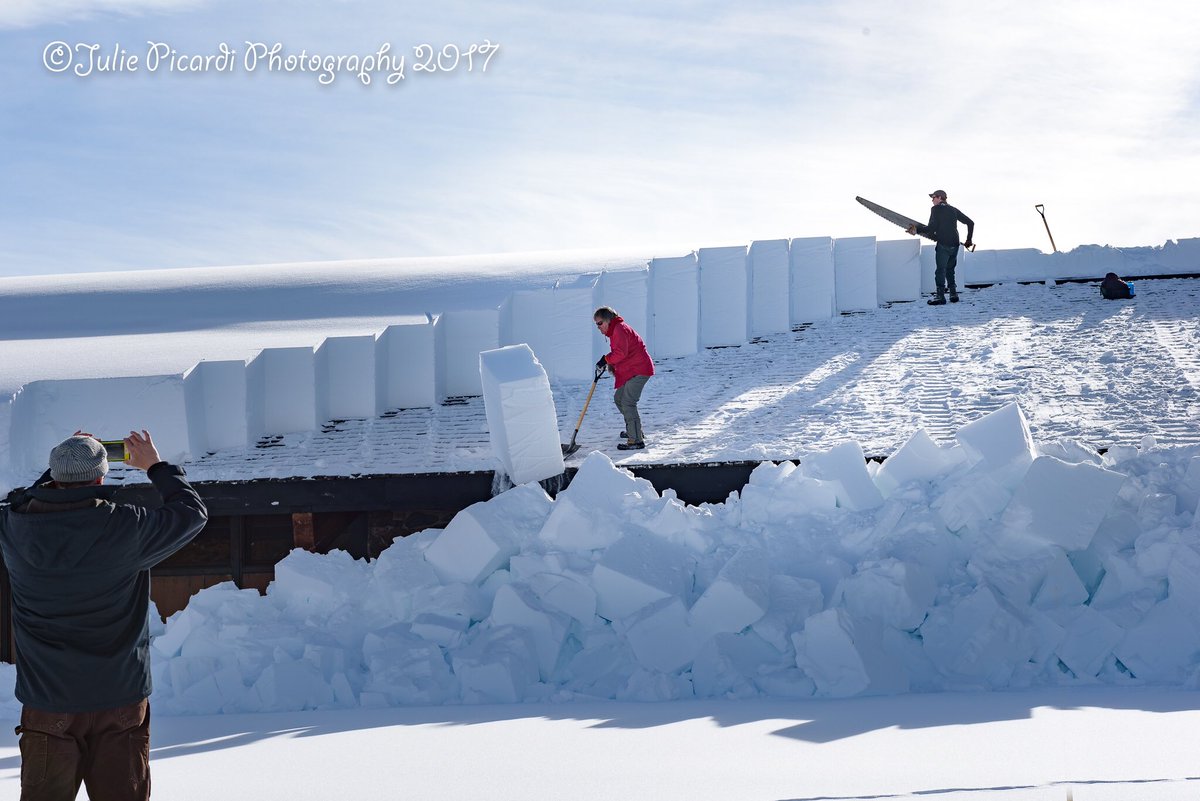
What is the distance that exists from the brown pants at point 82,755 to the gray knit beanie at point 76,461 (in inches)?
27.7

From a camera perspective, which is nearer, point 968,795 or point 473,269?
point 968,795

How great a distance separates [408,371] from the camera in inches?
452

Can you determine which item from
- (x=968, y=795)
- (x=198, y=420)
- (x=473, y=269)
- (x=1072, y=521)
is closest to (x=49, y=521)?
(x=968, y=795)

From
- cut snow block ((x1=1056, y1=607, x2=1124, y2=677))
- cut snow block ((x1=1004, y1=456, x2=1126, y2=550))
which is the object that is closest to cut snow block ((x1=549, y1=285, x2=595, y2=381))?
cut snow block ((x1=1004, y1=456, x2=1126, y2=550))

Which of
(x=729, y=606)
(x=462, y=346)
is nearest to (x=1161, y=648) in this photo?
(x=729, y=606)

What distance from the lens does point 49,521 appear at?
3223 mm

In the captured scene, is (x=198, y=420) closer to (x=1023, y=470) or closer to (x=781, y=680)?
(x=781, y=680)

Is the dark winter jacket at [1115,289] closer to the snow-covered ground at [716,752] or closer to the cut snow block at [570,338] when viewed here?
the cut snow block at [570,338]

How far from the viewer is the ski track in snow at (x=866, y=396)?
30.0 feet

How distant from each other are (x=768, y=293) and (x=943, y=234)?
2.38 m

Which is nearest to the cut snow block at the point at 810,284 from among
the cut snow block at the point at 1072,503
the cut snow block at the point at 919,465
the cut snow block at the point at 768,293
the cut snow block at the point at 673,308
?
the cut snow block at the point at 768,293

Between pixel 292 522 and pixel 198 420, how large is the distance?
58.6 inches

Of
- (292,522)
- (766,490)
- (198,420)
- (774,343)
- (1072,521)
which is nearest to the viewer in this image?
(1072,521)

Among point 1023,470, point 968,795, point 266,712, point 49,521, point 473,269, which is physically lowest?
point 266,712
